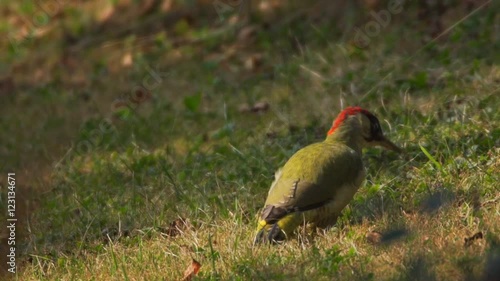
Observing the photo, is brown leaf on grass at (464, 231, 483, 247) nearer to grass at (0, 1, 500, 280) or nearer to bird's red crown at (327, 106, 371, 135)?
grass at (0, 1, 500, 280)

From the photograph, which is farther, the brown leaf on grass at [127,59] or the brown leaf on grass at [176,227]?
the brown leaf on grass at [127,59]

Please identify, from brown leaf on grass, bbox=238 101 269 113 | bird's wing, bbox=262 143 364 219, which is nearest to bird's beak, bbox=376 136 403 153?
bird's wing, bbox=262 143 364 219

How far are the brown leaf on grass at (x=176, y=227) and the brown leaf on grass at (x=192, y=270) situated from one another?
0.72 meters

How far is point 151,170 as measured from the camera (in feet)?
23.5

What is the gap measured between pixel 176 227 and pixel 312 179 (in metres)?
0.90

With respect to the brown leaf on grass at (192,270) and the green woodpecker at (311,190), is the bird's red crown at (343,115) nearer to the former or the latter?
the green woodpecker at (311,190)

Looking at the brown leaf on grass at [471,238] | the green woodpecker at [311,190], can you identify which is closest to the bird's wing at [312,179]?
the green woodpecker at [311,190]

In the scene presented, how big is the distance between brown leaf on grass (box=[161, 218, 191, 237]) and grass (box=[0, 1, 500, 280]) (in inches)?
0.7

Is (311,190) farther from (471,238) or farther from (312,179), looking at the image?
(471,238)

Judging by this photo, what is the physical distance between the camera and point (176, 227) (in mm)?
5910

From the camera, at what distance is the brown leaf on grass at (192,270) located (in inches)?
199

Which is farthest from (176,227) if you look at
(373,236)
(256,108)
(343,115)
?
(256,108)

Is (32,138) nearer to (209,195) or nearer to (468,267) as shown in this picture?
(209,195)

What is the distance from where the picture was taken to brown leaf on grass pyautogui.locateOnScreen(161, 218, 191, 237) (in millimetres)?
5887
